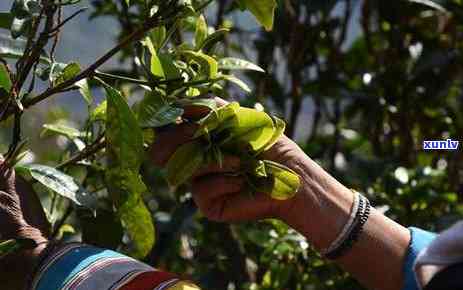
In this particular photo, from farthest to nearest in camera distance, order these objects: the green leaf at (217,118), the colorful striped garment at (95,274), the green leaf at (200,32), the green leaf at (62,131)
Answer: the green leaf at (62,131)
the green leaf at (200,32)
the green leaf at (217,118)
the colorful striped garment at (95,274)

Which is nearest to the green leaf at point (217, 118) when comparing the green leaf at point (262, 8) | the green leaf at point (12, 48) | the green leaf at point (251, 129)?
the green leaf at point (251, 129)

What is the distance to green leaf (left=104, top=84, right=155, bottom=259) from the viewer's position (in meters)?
1.09

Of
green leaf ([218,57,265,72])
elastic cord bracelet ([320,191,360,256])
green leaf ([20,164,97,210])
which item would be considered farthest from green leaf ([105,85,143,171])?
elastic cord bracelet ([320,191,360,256])

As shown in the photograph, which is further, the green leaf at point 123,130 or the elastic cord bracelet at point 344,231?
the elastic cord bracelet at point 344,231

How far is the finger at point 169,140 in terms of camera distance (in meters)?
1.17

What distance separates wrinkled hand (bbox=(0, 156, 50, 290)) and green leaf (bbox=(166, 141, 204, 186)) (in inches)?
6.9

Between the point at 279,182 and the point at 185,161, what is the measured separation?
0.13 m

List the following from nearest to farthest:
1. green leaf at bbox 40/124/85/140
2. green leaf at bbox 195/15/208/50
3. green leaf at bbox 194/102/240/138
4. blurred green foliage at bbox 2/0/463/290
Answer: green leaf at bbox 194/102/240/138, green leaf at bbox 195/15/208/50, green leaf at bbox 40/124/85/140, blurred green foliage at bbox 2/0/463/290

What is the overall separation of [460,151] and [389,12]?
0.38 meters

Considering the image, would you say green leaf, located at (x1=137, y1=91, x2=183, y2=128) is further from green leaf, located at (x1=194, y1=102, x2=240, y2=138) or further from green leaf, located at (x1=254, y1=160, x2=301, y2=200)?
green leaf, located at (x1=254, y1=160, x2=301, y2=200)

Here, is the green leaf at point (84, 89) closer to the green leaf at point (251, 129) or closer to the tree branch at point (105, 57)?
the tree branch at point (105, 57)

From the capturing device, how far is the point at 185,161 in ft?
3.75

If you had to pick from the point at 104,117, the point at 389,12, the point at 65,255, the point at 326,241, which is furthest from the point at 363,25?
the point at 65,255

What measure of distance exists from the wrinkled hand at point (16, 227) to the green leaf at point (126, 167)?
109 millimetres
